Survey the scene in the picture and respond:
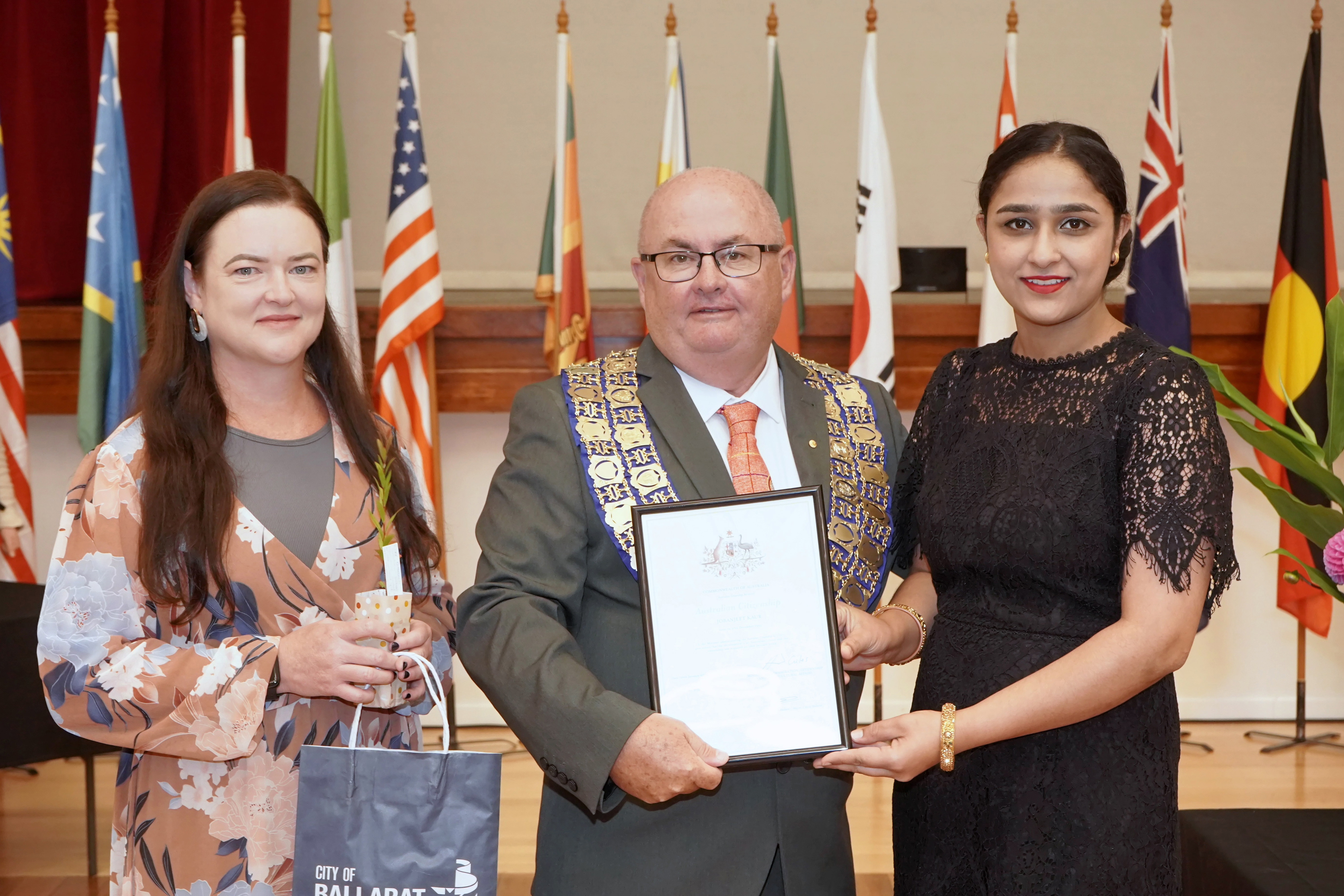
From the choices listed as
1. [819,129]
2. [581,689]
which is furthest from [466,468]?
[581,689]

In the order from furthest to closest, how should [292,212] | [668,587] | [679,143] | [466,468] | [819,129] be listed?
[819,129], [466,468], [679,143], [292,212], [668,587]

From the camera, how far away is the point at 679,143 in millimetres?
4520

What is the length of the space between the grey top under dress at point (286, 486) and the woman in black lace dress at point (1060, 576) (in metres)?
0.82

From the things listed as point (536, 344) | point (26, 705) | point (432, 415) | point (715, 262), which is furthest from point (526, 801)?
point (715, 262)

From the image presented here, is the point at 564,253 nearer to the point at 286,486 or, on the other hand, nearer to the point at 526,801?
the point at 526,801

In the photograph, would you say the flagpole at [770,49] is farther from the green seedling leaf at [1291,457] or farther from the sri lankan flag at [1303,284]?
the green seedling leaf at [1291,457]

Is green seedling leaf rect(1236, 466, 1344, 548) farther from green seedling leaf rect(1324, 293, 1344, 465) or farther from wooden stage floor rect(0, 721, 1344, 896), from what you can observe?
wooden stage floor rect(0, 721, 1344, 896)

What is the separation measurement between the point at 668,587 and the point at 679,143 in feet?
10.7

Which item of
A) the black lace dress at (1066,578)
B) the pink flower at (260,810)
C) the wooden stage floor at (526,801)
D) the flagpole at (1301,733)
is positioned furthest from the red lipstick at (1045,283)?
the flagpole at (1301,733)

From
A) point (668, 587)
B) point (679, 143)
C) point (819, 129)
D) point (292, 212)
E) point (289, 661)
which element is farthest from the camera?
point (819, 129)

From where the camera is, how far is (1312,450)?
1910 millimetres

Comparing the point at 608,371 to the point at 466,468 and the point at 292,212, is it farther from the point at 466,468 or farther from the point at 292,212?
the point at 466,468

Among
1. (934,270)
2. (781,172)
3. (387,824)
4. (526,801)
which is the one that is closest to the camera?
(387,824)

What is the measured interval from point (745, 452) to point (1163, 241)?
3.22 m
